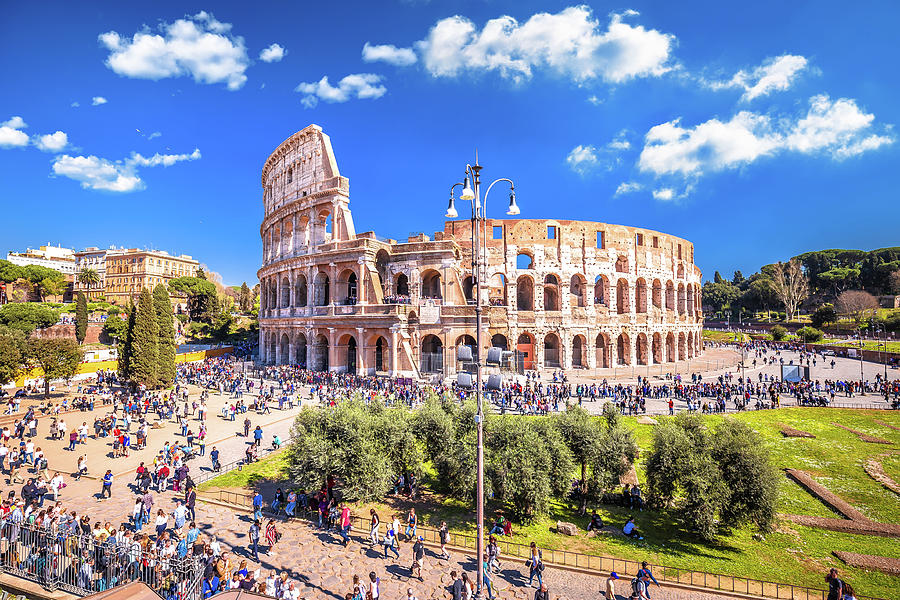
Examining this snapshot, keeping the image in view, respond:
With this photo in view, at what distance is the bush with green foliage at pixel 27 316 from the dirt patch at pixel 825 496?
67.0 meters

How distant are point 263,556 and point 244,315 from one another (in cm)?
7883

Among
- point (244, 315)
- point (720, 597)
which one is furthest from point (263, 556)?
point (244, 315)

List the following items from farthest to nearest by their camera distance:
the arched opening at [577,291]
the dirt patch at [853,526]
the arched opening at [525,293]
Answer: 1. the arched opening at [525,293]
2. the arched opening at [577,291]
3. the dirt patch at [853,526]

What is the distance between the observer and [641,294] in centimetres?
4525

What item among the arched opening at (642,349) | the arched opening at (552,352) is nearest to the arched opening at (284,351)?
the arched opening at (552,352)

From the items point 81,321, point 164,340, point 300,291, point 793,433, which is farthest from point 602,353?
point 81,321

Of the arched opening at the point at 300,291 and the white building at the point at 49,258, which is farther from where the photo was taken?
the white building at the point at 49,258

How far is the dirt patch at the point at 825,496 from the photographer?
1357 cm

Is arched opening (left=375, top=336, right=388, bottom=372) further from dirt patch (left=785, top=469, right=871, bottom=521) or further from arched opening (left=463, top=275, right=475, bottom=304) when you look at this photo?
dirt patch (left=785, top=469, right=871, bottom=521)

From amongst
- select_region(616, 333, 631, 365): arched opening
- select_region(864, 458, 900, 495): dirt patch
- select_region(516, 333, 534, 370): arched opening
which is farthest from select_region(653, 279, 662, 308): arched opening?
select_region(864, 458, 900, 495): dirt patch

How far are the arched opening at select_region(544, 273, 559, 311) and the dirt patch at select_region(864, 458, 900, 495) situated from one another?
88.7ft

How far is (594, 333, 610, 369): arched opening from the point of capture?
4203 centimetres

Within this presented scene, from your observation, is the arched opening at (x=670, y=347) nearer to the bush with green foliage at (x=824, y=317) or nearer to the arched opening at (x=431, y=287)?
the arched opening at (x=431, y=287)

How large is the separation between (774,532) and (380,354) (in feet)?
101
